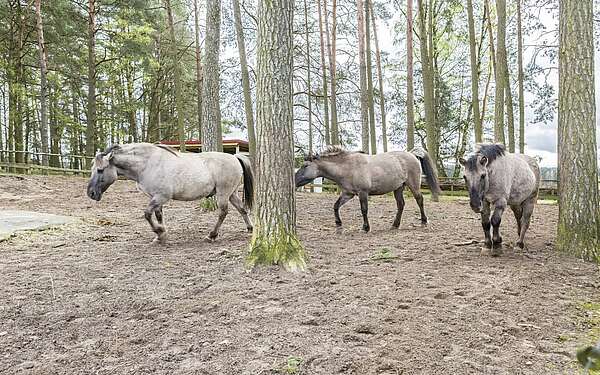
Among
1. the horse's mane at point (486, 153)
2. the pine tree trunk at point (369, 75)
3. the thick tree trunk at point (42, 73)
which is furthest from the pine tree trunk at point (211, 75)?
the thick tree trunk at point (42, 73)

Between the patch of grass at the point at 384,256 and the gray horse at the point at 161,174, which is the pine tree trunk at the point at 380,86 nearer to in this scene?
the gray horse at the point at 161,174

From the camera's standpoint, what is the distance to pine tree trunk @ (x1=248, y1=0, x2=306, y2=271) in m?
4.38

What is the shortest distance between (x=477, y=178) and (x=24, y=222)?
7.21 m

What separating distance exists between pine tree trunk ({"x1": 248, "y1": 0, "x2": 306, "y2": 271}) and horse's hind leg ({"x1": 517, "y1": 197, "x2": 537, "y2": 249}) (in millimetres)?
3050

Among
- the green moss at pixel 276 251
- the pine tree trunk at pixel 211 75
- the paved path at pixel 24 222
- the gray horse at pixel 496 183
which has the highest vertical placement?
the pine tree trunk at pixel 211 75

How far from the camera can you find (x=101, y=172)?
6.26m

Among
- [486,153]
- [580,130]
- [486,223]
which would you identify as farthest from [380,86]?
[580,130]

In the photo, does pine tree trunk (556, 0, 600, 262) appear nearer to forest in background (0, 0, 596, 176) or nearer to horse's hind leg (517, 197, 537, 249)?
horse's hind leg (517, 197, 537, 249)

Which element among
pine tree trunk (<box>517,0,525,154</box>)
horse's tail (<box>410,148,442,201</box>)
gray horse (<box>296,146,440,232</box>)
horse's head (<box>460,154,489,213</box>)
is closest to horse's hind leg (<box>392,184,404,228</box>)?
gray horse (<box>296,146,440,232</box>)

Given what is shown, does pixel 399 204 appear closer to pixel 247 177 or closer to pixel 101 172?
pixel 247 177

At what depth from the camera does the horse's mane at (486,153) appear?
5207 millimetres

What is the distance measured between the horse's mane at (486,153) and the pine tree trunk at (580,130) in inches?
28.5

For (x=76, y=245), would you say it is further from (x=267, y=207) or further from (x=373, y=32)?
(x=373, y=32)

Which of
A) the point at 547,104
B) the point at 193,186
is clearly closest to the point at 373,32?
the point at 547,104
